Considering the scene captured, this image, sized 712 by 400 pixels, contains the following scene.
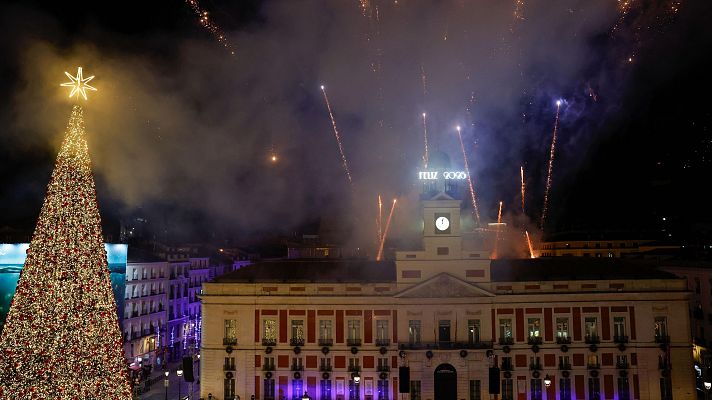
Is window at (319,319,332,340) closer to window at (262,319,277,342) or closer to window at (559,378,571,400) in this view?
window at (262,319,277,342)

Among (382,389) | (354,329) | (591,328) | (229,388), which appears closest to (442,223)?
(354,329)

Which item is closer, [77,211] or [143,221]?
[77,211]

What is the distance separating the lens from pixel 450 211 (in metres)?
42.4

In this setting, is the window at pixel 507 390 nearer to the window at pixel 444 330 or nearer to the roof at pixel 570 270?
the window at pixel 444 330

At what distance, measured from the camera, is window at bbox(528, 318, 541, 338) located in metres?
40.8

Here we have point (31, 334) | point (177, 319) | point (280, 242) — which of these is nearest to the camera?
point (31, 334)

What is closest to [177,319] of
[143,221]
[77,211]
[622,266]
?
[143,221]

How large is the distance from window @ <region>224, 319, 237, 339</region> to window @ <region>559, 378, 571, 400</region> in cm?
2411

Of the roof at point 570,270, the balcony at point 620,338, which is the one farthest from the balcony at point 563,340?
the roof at point 570,270

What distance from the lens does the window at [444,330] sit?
4094 centimetres

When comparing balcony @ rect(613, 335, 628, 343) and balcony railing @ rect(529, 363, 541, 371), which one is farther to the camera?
balcony @ rect(613, 335, 628, 343)

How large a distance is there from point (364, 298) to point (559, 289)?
1456 cm

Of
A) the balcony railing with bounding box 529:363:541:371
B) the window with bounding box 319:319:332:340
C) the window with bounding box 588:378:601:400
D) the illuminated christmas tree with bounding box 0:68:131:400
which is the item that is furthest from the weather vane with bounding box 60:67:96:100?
the window with bounding box 588:378:601:400

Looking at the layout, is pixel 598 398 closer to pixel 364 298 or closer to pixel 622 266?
pixel 622 266
